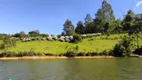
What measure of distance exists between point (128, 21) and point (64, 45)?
6357 centimetres

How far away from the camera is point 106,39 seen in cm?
13862

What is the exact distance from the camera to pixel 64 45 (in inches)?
5002

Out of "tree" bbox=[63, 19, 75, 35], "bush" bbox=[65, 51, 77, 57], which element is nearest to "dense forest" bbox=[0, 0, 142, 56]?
"tree" bbox=[63, 19, 75, 35]

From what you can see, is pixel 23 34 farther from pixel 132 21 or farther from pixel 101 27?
pixel 132 21

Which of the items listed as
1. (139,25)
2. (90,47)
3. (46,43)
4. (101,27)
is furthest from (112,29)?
(46,43)

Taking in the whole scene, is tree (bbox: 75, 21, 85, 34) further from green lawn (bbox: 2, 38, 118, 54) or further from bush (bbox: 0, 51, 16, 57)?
bush (bbox: 0, 51, 16, 57)

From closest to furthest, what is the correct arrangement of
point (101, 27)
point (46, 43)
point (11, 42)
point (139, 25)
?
1. point (11, 42)
2. point (46, 43)
3. point (139, 25)
4. point (101, 27)

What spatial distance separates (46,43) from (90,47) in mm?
25936

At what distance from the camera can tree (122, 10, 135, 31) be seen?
15919cm

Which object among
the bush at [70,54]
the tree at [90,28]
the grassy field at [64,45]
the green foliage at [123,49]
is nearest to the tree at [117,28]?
the tree at [90,28]

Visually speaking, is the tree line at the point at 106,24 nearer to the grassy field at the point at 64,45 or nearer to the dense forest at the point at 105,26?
the dense forest at the point at 105,26

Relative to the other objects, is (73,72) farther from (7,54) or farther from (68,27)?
(68,27)

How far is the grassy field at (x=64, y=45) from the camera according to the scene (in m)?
117

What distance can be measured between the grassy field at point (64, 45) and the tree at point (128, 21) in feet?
68.1
